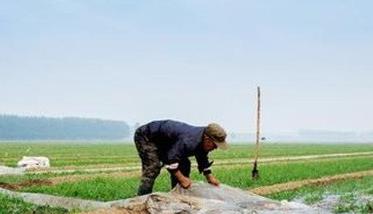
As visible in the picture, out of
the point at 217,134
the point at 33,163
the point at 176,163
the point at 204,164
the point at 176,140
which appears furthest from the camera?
the point at 33,163

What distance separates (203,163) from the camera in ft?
24.9

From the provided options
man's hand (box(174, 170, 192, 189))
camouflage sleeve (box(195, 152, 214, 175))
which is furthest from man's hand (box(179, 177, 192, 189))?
camouflage sleeve (box(195, 152, 214, 175))

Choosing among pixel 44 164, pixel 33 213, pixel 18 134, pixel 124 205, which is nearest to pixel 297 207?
pixel 124 205

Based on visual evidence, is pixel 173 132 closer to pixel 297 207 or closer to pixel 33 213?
pixel 297 207

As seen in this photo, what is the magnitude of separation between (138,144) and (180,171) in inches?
30.9

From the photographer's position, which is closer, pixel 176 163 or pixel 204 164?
pixel 176 163

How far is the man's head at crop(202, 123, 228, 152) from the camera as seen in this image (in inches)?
276

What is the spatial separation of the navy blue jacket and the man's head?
0.25ft

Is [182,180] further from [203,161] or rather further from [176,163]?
[203,161]

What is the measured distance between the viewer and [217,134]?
7.02 meters

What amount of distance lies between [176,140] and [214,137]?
23.8 inches

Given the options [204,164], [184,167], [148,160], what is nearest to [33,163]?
[148,160]

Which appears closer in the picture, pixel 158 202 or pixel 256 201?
pixel 158 202

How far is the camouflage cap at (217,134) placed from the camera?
7.02 metres
